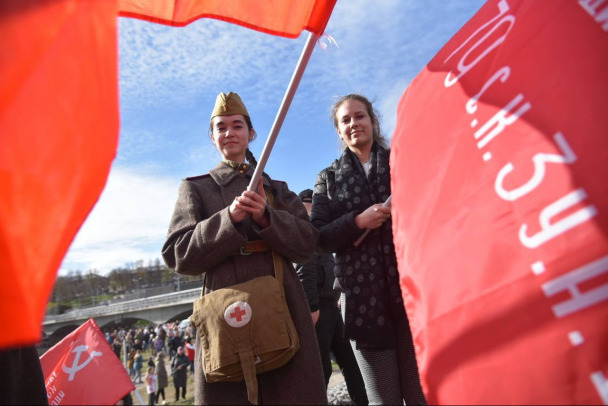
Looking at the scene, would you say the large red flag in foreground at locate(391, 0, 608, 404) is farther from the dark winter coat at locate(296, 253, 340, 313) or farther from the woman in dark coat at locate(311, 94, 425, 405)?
the dark winter coat at locate(296, 253, 340, 313)

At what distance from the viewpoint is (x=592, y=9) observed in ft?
3.01

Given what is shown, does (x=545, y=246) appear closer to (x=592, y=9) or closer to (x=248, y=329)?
(x=592, y=9)

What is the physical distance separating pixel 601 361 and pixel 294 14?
4.97 ft

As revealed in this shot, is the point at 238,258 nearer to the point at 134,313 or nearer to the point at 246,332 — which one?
the point at 246,332

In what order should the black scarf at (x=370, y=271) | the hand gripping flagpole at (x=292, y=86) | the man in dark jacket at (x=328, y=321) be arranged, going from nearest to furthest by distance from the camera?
the hand gripping flagpole at (x=292, y=86), the black scarf at (x=370, y=271), the man in dark jacket at (x=328, y=321)

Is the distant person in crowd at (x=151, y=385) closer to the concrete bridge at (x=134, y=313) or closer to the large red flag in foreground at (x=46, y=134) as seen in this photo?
the large red flag in foreground at (x=46, y=134)

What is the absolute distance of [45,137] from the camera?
0.74m

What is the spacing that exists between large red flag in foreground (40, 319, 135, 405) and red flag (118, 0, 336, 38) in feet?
8.36

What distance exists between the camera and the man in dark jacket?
3.27m

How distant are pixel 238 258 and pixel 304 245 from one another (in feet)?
0.96

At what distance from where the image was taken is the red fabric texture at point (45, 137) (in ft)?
2.22

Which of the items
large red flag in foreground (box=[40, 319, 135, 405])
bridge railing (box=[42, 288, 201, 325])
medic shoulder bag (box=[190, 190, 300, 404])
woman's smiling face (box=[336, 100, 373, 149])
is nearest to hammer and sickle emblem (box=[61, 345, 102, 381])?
large red flag in foreground (box=[40, 319, 135, 405])

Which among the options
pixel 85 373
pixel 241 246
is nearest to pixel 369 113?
pixel 241 246

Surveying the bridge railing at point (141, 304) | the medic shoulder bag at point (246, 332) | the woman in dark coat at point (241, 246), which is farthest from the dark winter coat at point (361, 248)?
the bridge railing at point (141, 304)
